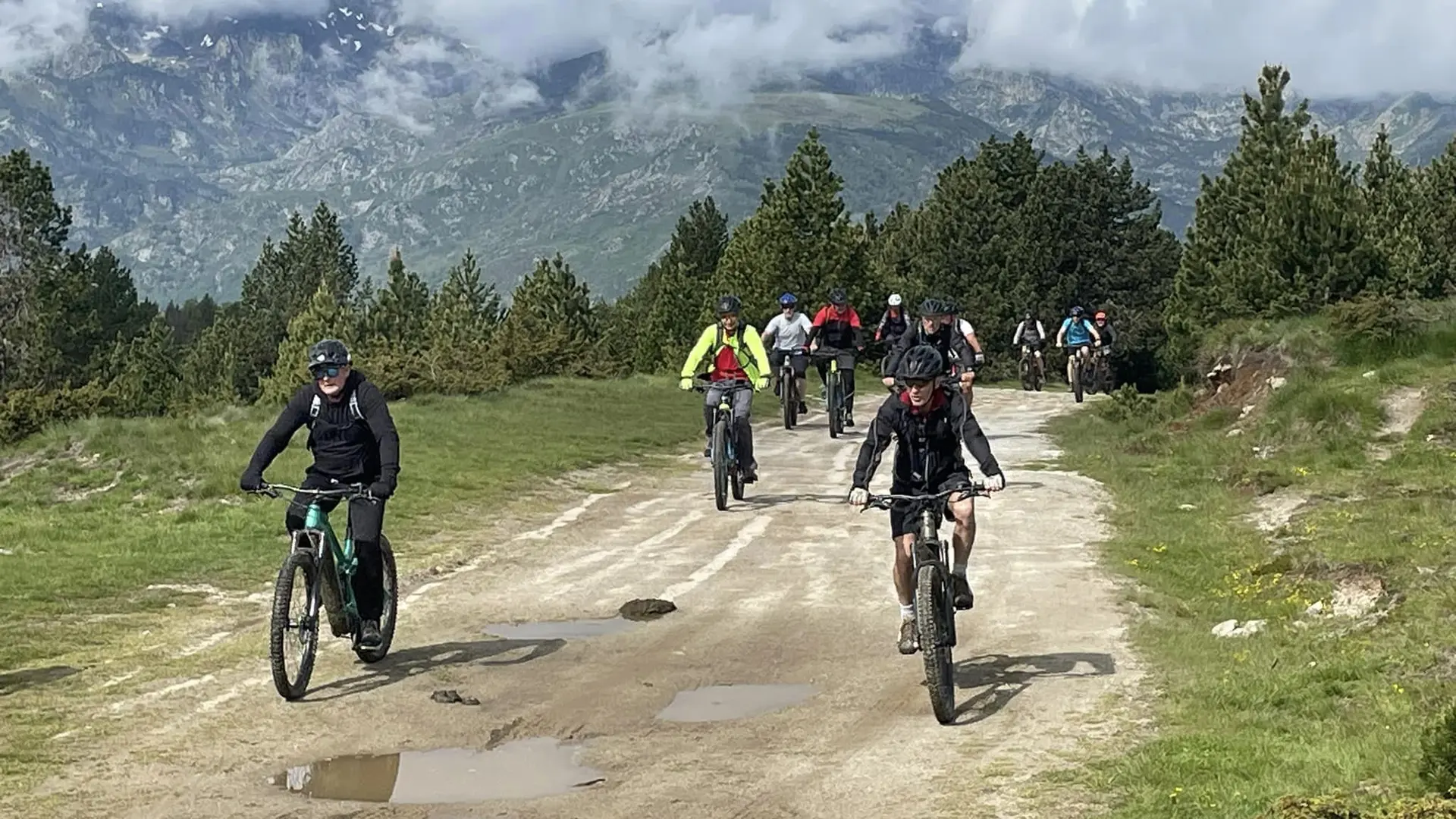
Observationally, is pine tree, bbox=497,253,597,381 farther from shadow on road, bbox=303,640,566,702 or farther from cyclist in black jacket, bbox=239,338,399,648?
cyclist in black jacket, bbox=239,338,399,648

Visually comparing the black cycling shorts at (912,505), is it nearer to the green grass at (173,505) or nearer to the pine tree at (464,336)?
the green grass at (173,505)

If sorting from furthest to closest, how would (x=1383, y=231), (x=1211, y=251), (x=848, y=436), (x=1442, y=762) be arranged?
(x=1211, y=251) < (x=1383, y=231) < (x=848, y=436) < (x=1442, y=762)


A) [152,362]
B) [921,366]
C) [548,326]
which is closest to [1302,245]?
[921,366]

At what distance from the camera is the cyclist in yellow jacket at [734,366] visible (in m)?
17.8

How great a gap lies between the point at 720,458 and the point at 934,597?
8.98 meters

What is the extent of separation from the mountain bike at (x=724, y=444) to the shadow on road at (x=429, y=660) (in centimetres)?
677

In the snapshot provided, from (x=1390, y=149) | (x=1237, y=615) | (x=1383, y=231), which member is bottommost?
(x=1237, y=615)

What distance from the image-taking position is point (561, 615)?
12.1 m

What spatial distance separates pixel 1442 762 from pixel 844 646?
17.4 feet

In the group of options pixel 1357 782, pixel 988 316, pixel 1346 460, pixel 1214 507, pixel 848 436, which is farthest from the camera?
pixel 988 316

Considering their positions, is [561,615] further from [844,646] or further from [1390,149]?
[1390,149]

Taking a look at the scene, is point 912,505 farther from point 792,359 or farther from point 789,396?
point 789,396

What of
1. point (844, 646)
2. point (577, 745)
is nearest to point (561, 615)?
point (844, 646)

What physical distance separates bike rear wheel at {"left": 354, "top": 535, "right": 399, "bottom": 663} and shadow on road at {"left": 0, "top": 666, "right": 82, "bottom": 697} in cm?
184
